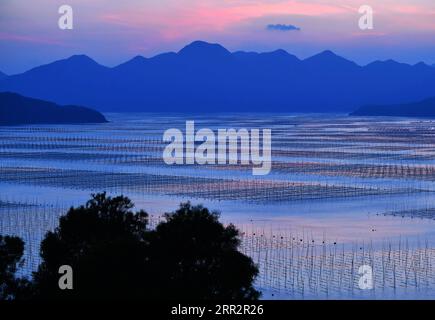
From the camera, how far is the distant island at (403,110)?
13625cm

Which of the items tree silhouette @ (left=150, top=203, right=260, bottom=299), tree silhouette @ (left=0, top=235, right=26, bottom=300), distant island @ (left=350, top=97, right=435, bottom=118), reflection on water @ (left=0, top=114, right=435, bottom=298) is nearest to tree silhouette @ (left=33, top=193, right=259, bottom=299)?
tree silhouette @ (left=150, top=203, right=260, bottom=299)

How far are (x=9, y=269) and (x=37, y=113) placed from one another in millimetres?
108330

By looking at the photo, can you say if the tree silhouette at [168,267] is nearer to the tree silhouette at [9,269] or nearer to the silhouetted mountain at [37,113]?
the tree silhouette at [9,269]

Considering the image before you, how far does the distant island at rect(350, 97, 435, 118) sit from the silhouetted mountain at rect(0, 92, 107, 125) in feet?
156

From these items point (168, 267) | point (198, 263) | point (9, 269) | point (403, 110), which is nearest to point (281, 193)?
point (9, 269)

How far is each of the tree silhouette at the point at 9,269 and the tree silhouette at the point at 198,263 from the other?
1930 millimetres

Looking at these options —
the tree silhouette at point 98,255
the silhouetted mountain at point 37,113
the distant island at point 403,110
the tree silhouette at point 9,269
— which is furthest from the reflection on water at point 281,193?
the distant island at point 403,110

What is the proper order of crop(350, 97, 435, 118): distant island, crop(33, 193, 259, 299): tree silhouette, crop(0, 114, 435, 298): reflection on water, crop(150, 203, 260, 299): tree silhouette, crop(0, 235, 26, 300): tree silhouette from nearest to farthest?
crop(33, 193, 259, 299): tree silhouette → crop(150, 203, 260, 299): tree silhouette → crop(0, 235, 26, 300): tree silhouette → crop(0, 114, 435, 298): reflection on water → crop(350, 97, 435, 118): distant island

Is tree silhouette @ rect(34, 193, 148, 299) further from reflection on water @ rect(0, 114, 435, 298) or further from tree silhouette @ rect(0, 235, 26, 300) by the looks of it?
reflection on water @ rect(0, 114, 435, 298)

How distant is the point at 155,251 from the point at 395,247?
11.3 meters

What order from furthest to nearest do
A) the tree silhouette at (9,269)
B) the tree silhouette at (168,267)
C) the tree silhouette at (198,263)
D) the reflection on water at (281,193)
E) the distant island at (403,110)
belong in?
the distant island at (403,110)
the reflection on water at (281,193)
the tree silhouette at (9,269)
the tree silhouette at (198,263)
the tree silhouette at (168,267)

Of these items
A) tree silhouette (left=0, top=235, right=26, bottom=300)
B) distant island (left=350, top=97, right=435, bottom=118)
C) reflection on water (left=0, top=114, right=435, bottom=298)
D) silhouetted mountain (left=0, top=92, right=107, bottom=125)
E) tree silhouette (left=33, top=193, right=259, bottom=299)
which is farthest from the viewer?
distant island (left=350, top=97, right=435, bottom=118)

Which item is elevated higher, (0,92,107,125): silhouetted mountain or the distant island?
the distant island

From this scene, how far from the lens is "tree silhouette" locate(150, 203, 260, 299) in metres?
10.5
